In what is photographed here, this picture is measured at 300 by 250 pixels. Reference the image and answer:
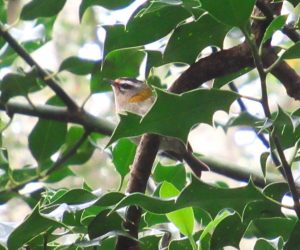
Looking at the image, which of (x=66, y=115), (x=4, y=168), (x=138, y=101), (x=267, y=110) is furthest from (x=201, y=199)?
(x=138, y=101)

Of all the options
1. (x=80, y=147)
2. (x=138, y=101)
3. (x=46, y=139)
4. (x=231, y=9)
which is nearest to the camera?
(x=231, y=9)

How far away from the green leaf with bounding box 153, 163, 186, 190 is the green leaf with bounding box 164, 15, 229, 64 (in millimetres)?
365

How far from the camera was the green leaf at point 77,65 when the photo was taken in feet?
5.57

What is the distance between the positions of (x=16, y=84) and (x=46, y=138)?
142mm

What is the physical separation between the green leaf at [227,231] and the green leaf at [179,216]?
6 centimetres

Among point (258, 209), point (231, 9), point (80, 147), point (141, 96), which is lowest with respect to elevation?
point (141, 96)

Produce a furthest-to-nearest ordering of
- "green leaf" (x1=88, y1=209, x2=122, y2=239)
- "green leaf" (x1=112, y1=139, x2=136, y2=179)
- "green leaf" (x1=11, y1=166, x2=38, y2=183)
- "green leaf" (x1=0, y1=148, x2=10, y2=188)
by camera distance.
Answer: "green leaf" (x1=11, y1=166, x2=38, y2=183), "green leaf" (x1=0, y1=148, x2=10, y2=188), "green leaf" (x1=112, y1=139, x2=136, y2=179), "green leaf" (x1=88, y1=209, x2=122, y2=239)

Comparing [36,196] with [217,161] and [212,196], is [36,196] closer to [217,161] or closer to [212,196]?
[217,161]

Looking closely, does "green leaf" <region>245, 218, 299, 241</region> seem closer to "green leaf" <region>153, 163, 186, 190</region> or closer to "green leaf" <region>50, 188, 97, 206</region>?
"green leaf" <region>50, 188, 97, 206</region>

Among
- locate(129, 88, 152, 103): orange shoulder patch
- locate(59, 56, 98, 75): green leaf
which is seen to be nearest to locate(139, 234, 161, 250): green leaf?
locate(59, 56, 98, 75): green leaf

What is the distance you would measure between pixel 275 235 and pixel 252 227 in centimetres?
3

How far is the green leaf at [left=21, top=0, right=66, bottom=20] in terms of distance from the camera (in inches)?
51.7

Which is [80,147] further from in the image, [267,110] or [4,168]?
[267,110]

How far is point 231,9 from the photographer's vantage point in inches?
31.9
